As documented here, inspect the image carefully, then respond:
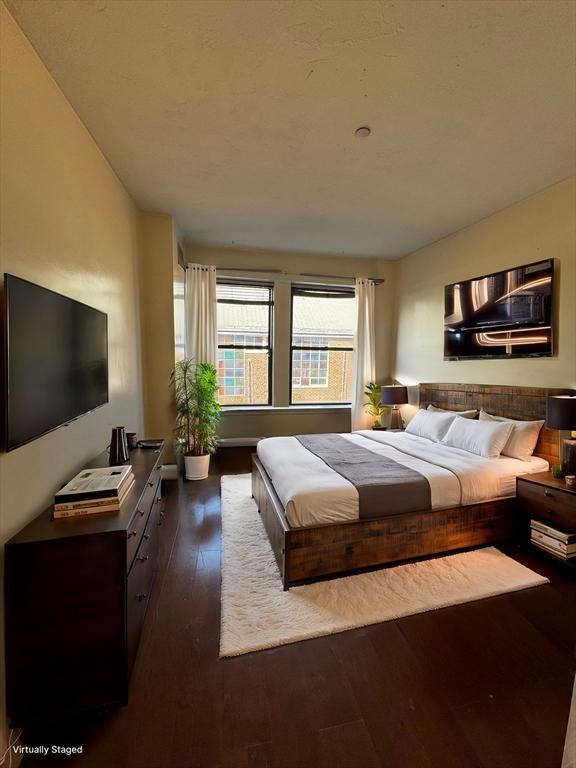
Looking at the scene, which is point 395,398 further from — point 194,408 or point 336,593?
point 336,593

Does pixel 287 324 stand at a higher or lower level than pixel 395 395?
higher

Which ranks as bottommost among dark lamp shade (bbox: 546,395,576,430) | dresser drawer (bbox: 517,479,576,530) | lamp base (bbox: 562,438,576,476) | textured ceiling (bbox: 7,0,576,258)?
dresser drawer (bbox: 517,479,576,530)

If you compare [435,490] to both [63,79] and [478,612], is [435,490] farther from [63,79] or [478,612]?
[63,79]

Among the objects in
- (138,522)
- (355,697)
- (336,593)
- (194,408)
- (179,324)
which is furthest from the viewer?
(179,324)

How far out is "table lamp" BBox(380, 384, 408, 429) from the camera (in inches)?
178

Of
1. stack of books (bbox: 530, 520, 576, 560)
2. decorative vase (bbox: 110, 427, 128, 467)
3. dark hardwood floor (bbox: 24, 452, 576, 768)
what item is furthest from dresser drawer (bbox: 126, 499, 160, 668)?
stack of books (bbox: 530, 520, 576, 560)

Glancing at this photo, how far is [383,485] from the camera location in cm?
222

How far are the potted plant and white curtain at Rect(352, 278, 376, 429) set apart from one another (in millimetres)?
2321

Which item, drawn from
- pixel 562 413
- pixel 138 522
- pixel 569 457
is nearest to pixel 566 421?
pixel 562 413

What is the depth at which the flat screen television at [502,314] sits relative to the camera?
117 inches

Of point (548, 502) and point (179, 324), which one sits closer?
point (548, 502)

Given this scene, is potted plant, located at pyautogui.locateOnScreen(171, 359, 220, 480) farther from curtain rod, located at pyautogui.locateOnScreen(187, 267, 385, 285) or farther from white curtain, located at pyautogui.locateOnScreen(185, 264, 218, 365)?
curtain rod, located at pyautogui.locateOnScreen(187, 267, 385, 285)

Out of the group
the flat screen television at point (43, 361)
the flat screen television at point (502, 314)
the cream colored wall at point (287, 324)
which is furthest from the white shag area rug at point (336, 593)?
the cream colored wall at point (287, 324)

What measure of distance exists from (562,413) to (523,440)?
21.2 inches
